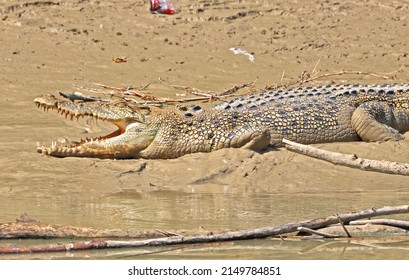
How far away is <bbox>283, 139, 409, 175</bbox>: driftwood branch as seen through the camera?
7.52 m

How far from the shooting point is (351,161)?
25.5ft

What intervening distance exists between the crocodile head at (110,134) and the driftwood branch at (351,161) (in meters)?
1.27

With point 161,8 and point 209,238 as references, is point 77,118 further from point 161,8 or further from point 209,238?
point 161,8

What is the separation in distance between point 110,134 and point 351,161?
2.17 meters

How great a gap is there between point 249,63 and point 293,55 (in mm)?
721

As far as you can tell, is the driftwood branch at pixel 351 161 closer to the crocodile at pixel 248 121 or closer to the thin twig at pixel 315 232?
the crocodile at pixel 248 121

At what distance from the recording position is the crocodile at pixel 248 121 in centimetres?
830

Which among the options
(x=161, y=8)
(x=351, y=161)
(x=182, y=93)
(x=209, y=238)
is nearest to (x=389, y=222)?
(x=209, y=238)

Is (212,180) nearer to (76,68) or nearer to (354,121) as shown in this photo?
(354,121)

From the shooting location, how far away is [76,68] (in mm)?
11227

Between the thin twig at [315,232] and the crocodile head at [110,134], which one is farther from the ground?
the thin twig at [315,232]

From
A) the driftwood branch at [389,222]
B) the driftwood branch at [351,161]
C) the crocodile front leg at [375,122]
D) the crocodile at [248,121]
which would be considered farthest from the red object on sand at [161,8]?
the driftwood branch at [389,222]

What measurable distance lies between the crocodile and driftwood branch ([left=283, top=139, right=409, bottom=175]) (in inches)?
13.1

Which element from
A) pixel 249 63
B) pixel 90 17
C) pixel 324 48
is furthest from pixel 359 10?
pixel 90 17
